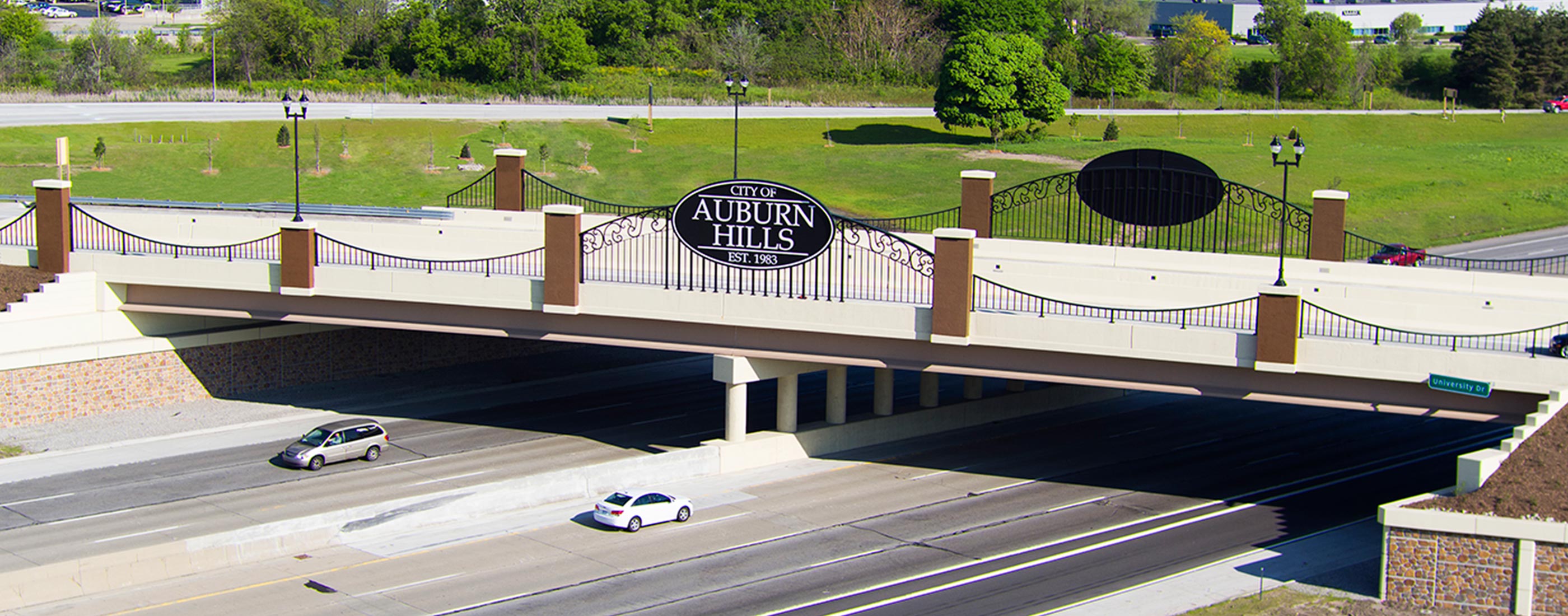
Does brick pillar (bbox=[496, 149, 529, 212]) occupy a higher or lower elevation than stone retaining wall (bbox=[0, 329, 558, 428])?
higher

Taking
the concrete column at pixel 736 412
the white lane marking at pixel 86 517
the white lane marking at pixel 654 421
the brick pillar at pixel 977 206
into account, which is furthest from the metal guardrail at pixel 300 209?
the white lane marking at pixel 86 517

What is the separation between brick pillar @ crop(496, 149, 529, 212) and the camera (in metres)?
46.7

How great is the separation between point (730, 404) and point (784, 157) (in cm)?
Answer: 4481

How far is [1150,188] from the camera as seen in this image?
40781mm

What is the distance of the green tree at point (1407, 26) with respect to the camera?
145500 millimetres

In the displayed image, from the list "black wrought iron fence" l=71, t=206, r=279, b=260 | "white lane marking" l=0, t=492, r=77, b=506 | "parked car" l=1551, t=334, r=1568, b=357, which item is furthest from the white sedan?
"parked car" l=1551, t=334, r=1568, b=357

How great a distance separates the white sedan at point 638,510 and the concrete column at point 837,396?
752cm

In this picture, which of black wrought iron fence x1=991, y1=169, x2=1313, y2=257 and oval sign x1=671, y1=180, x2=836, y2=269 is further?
black wrought iron fence x1=991, y1=169, x2=1313, y2=257

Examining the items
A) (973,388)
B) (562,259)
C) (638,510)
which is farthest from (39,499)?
(973,388)

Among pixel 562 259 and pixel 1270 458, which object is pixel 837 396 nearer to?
pixel 562 259

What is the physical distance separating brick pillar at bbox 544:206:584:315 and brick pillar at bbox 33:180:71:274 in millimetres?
14789

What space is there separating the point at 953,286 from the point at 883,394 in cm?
751

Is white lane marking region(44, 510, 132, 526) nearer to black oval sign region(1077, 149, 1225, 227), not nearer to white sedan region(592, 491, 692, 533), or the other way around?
white sedan region(592, 491, 692, 533)

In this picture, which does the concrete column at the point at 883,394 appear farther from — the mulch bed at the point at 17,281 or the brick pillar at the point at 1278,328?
the mulch bed at the point at 17,281
